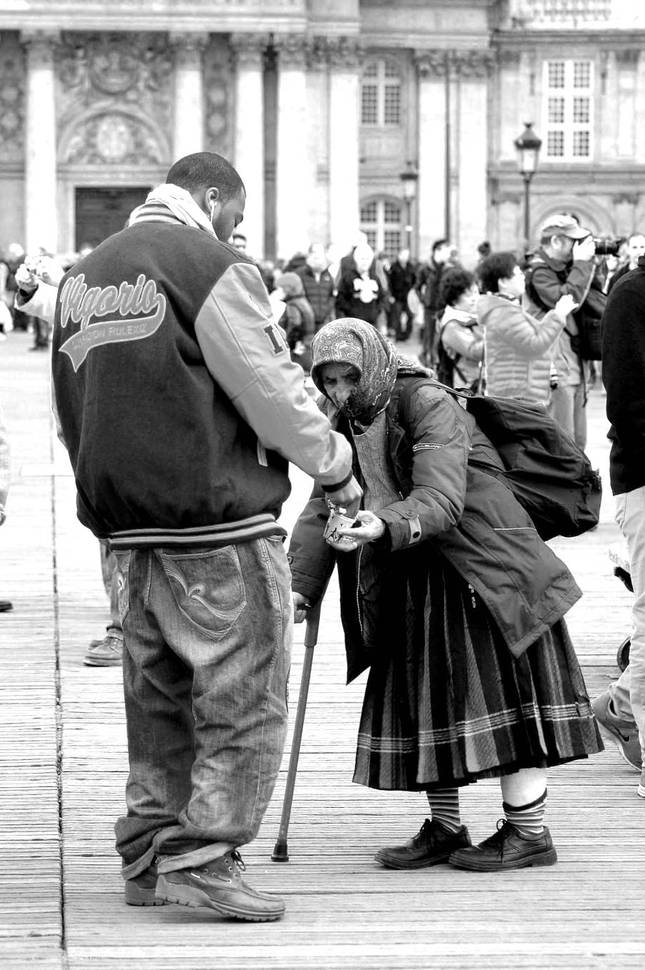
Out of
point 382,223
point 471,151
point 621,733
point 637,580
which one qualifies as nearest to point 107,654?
point 621,733

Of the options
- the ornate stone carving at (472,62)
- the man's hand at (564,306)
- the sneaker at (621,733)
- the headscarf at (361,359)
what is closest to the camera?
the headscarf at (361,359)

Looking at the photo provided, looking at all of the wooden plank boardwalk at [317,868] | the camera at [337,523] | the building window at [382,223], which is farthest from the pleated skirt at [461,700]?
the building window at [382,223]

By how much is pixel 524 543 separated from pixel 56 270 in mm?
4085

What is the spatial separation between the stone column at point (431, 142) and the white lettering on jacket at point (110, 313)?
52.1 metres

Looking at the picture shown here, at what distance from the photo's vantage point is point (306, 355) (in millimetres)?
23141

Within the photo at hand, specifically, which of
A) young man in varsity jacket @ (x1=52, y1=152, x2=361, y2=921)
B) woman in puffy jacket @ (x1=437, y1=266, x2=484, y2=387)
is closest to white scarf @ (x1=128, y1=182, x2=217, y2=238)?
young man in varsity jacket @ (x1=52, y1=152, x2=361, y2=921)

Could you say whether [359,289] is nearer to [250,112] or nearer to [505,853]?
[505,853]

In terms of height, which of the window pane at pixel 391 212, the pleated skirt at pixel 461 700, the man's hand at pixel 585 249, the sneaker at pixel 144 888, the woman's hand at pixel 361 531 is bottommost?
the sneaker at pixel 144 888

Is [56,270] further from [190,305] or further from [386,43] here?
[386,43]

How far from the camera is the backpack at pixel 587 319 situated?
47.9ft

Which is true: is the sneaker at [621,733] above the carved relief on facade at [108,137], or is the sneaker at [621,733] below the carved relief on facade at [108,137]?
below

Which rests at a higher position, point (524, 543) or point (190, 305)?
point (190, 305)

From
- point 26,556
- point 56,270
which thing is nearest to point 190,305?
point 56,270

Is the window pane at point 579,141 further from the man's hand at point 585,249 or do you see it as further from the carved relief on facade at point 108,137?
the man's hand at point 585,249
